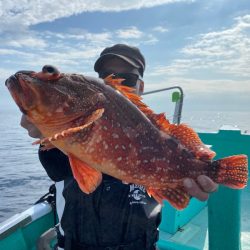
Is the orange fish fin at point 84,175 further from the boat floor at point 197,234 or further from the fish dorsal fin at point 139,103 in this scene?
the boat floor at point 197,234

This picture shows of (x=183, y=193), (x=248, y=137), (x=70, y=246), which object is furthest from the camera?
(x=248, y=137)

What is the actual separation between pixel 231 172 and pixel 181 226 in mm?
4146

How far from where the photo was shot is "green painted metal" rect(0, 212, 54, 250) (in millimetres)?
4906

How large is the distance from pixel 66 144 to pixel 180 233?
185 inches

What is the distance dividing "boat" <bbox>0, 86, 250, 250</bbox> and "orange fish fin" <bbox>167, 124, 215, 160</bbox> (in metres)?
1.82

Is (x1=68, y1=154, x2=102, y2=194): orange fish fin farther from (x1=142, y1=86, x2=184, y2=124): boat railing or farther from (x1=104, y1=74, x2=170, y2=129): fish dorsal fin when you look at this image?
(x1=142, y1=86, x2=184, y2=124): boat railing

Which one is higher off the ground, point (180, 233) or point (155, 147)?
point (155, 147)

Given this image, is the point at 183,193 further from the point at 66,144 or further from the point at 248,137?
the point at 248,137

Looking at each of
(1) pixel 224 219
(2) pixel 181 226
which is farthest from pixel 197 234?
(1) pixel 224 219

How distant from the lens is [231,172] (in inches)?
122

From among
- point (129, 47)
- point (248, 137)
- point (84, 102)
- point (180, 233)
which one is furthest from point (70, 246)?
point (248, 137)

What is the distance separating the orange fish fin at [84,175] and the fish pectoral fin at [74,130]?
0.97 feet

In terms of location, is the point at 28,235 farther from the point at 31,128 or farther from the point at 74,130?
the point at 74,130

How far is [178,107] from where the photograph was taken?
7344 millimetres
